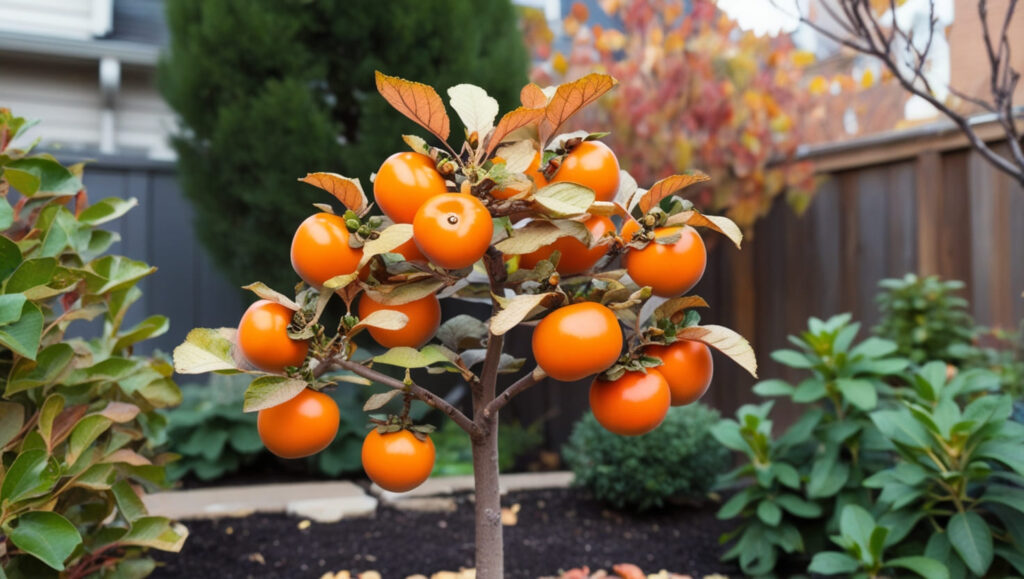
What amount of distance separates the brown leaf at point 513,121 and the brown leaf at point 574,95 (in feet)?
0.05

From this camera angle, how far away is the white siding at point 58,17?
4941 millimetres

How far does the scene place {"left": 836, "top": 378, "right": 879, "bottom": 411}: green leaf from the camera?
1.76 meters

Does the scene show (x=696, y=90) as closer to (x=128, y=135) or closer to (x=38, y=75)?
(x=128, y=135)

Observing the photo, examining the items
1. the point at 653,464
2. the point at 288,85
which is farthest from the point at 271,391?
the point at 288,85

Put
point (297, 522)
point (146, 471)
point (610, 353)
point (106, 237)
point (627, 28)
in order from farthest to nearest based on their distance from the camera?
point (627, 28) → point (297, 522) → point (106, 237) → point (146, 471) → point (610, 353)

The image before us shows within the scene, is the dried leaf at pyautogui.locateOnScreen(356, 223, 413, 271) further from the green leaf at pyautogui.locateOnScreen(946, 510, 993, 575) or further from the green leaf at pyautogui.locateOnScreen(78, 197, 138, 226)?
the green leaf at pyautogui.locateOnScreen(946, 510, 993, 575)

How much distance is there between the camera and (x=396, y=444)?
883 millimetres

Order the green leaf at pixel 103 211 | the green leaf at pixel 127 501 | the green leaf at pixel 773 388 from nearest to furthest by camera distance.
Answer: the green leaf at pixel 127 501 < the green leaf at pixel 103 211 < the green leaf at pixel 773 388

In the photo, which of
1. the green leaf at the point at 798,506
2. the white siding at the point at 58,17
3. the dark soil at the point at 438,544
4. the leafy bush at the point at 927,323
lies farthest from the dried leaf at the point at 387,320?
the white siding at the point at 58,17

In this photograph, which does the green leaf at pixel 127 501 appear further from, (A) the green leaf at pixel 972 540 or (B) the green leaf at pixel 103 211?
(A) the green leaf at pixel 972 540

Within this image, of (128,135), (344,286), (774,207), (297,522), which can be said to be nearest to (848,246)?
(774,207)

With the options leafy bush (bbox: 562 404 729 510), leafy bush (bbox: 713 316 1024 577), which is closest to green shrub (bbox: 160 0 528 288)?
leafy bush (bbox: 562 404 729 510)

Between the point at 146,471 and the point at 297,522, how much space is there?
920 mm

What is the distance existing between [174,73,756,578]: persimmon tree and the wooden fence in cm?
248
